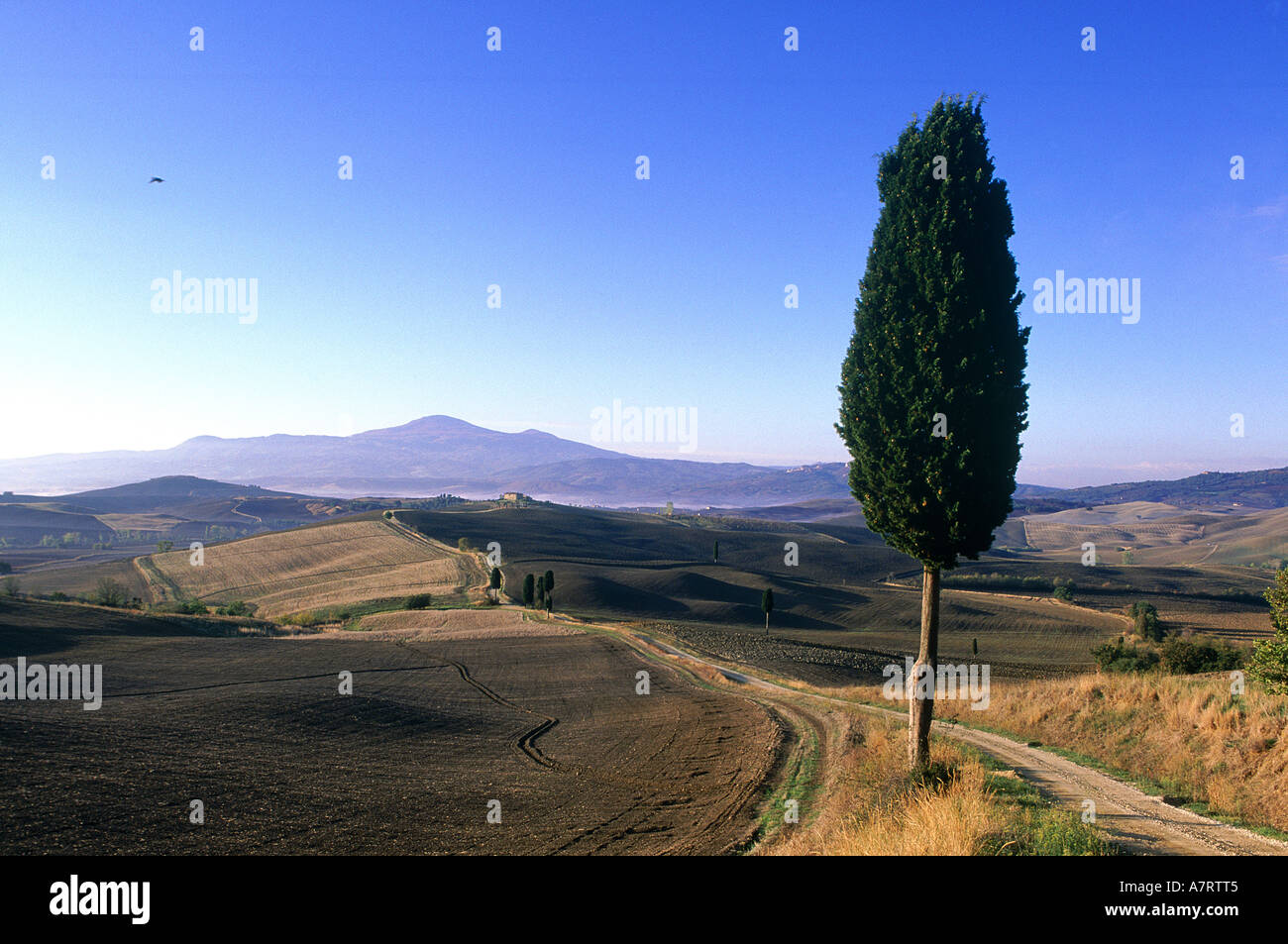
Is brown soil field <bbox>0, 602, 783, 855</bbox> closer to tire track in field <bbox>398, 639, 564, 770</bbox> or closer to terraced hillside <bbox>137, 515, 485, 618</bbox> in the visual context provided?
tire track in field <bbox>398, 639, 564, 770</bbox>

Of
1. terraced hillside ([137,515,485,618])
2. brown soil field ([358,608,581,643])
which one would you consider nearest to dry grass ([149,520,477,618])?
terraced hillside ([137,515,485,618])

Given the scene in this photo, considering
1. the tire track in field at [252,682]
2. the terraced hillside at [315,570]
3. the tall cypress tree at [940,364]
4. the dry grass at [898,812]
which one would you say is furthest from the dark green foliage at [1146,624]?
the terraced hillside at [315,570]

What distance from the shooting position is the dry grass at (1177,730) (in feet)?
36.0

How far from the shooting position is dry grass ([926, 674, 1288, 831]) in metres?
11.0

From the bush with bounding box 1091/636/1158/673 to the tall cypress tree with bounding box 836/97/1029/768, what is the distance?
29207mm

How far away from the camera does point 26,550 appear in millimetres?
175375

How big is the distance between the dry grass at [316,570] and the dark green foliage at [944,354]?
73.3 meters

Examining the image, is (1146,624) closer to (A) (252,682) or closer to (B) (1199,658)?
(B) (1199,658)

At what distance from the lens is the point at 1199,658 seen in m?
32.1

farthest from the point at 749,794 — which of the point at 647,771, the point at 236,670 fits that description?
the point at 236,670

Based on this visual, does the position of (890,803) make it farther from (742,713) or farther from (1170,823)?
(742,713)

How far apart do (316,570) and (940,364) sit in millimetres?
109784

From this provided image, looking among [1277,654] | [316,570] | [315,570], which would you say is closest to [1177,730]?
[1277,654]

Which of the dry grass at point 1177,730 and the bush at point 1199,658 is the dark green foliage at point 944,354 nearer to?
the dry grass at point 1177,730
